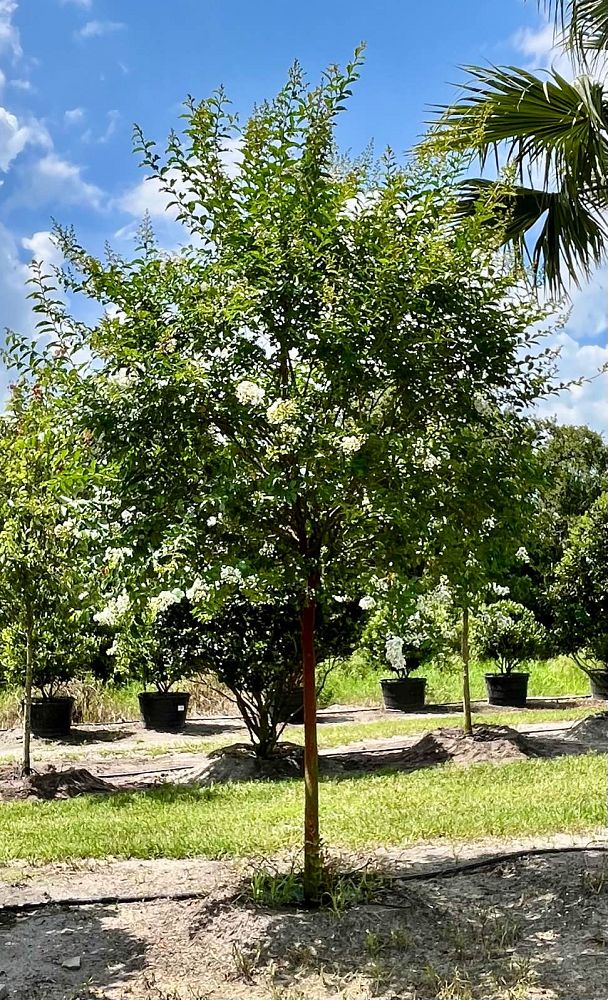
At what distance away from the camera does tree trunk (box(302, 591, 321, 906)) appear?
4.50 m

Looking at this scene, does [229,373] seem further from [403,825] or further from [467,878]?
[403,825]

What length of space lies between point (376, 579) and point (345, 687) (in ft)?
45.5

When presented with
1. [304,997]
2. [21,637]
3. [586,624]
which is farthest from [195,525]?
[586,624]

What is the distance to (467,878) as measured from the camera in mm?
4918

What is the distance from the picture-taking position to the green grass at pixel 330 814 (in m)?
5.95

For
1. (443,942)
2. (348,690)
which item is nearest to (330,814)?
(443,942)

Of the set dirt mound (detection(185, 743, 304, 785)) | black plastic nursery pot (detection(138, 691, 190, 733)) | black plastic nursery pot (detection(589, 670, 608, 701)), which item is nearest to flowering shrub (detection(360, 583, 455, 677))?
dirt mound (detection(185, 743, 304, 785))

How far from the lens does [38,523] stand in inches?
341

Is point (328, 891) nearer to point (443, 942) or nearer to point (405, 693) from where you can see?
point (443, 942)

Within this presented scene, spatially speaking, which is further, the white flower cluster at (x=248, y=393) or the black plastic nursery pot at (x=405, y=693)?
the black plastic nursery pot at (x=405, y=693)

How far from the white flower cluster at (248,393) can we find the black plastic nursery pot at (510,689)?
12707 mm

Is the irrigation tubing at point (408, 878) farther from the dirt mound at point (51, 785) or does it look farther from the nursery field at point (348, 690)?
the nursery field at point (348, 690)

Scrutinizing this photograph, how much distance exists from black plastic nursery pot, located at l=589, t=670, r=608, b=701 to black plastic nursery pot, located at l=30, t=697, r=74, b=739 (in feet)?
28.3

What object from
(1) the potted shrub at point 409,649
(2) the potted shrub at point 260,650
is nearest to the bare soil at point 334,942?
(2) the potted shrub at point 260,650
